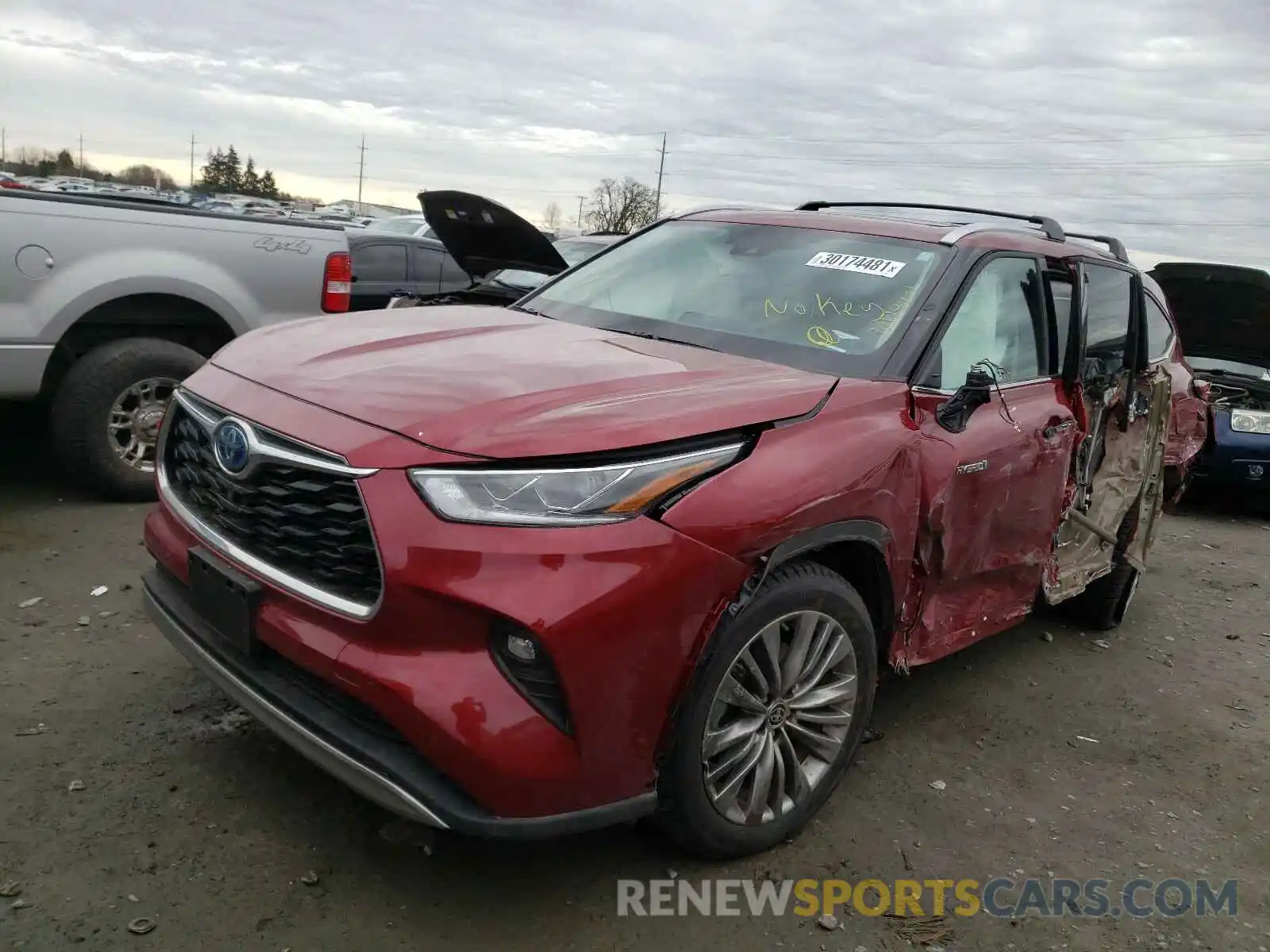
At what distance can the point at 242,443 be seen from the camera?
2.59 meters

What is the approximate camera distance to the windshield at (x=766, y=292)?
10.8 feet

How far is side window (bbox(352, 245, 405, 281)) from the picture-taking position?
30.5ft

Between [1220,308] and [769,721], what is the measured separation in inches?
299

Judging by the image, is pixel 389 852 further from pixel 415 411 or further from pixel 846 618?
pixel 846 618

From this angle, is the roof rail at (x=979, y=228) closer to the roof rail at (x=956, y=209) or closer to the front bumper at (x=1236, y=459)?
the roof rail at (x=956, y=209)

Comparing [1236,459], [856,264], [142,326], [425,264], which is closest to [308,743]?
[856,264]

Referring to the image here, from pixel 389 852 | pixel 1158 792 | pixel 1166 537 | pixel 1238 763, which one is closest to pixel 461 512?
pixel 389 852

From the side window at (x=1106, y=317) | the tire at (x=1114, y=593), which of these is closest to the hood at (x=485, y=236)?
the side window at (x=1106, y=317)

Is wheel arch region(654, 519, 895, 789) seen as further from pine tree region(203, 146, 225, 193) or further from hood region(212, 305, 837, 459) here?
pine tree region(203, 146, 225, 193)

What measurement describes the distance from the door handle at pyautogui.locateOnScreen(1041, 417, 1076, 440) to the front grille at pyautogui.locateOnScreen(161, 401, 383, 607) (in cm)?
261

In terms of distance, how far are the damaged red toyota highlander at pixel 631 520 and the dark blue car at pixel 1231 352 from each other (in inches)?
212

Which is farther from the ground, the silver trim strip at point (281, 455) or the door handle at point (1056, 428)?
the door handle at point (1056, 428)

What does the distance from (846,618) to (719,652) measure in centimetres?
57

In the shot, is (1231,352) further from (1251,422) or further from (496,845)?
(496,845)
